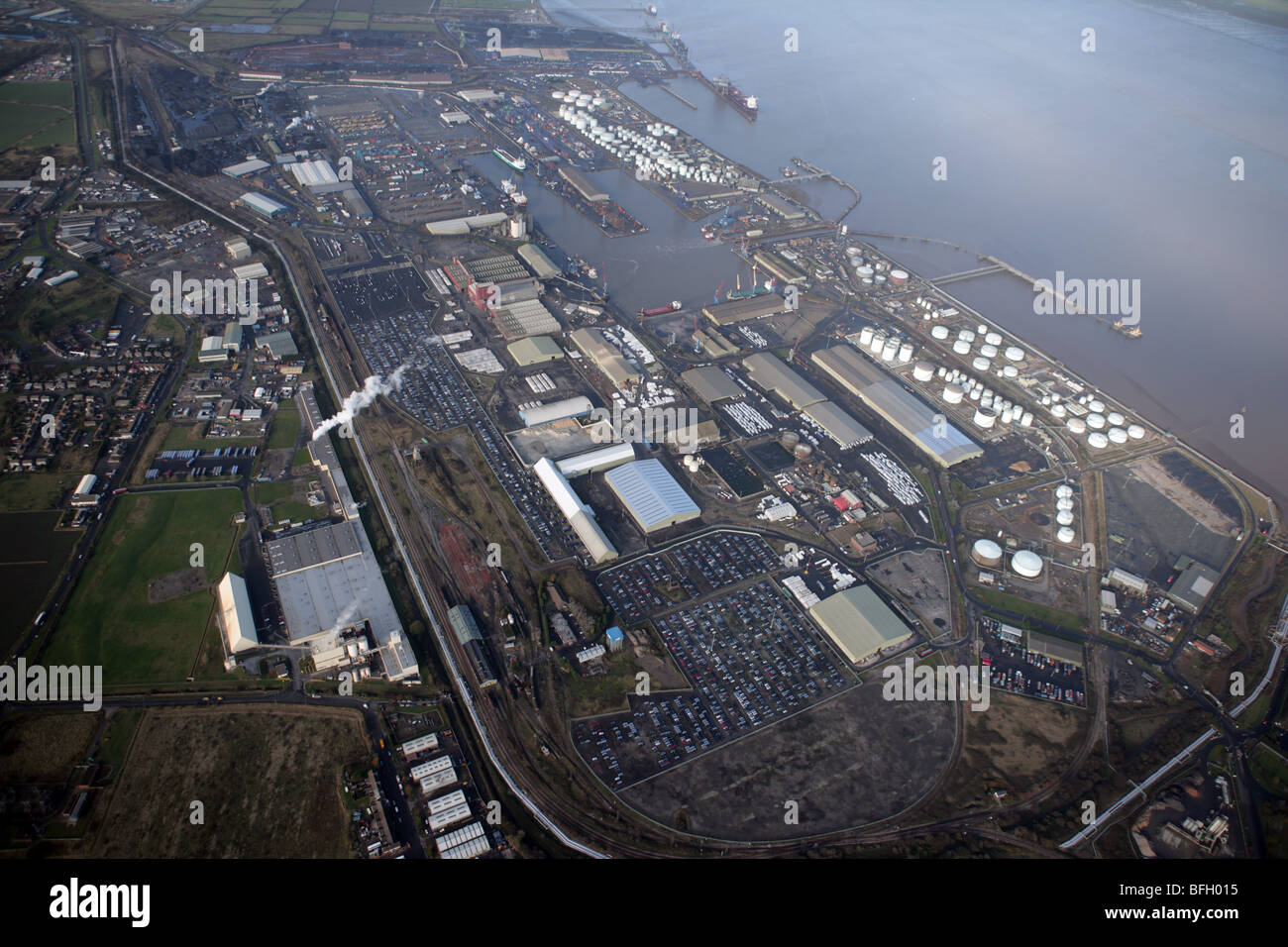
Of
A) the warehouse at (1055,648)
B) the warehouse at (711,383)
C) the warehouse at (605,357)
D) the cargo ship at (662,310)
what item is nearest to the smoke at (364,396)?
the warehouse at (605,357)

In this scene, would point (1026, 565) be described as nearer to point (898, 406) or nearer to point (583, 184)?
point (898, 406)

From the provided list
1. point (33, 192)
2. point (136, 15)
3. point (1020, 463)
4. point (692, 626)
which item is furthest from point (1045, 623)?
point (136, 15)

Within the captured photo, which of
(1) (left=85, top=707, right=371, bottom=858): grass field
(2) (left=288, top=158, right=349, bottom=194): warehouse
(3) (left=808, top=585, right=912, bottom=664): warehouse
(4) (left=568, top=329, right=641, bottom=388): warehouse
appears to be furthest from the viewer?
(2) (left=288, top=158, right=349, bottom=194): warehouse

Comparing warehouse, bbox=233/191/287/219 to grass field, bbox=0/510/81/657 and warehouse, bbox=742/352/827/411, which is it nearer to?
grass field, bbox=0/510/81/657

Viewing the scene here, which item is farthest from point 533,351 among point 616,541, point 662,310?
point 616,541

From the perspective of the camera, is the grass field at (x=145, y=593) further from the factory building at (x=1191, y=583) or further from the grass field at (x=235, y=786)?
the factory building at (x=1191, y=583)

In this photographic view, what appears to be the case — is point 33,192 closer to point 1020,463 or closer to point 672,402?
point 672,402

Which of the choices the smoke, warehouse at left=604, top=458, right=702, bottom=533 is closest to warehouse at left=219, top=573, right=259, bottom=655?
the smoke

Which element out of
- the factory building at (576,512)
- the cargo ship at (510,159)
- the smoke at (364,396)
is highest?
the cargo ship at (510,159)
